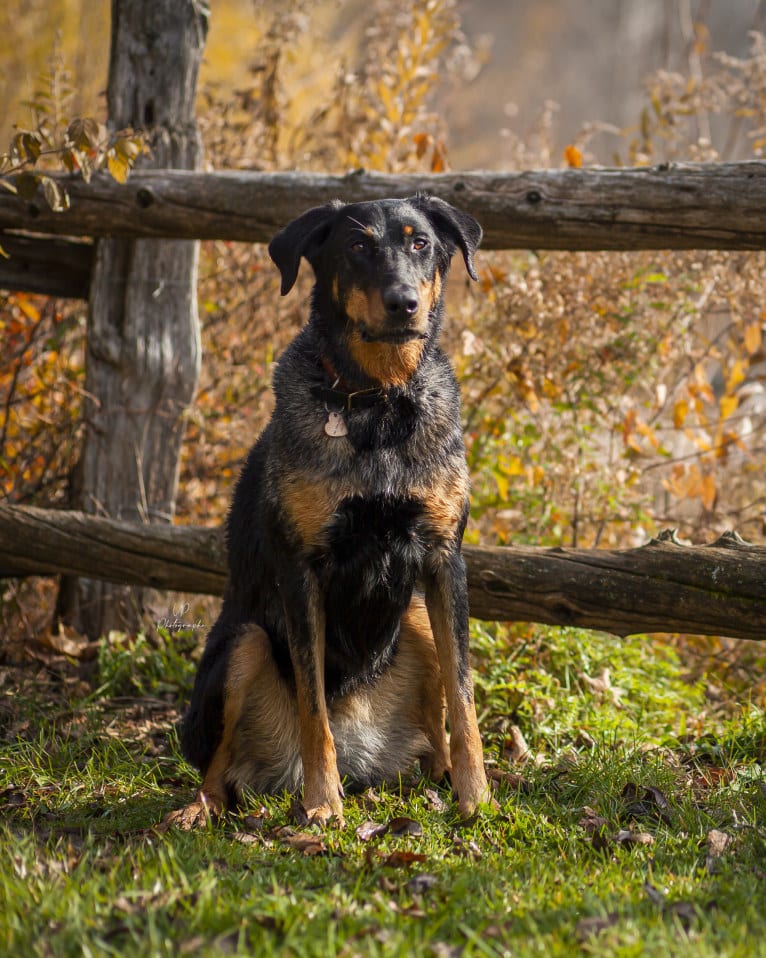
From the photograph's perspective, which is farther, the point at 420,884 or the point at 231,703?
the point at 231,703

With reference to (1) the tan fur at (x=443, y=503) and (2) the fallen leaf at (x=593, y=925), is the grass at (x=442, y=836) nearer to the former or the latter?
(2) the fallen leaf at (x=593, y=925)

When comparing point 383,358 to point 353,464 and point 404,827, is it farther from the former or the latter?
point 404,827

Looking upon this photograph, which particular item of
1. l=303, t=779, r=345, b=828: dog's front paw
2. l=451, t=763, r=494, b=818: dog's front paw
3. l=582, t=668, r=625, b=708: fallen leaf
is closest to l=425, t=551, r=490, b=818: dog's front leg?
l=451, t=763, r=494, b=818: dog's front paw

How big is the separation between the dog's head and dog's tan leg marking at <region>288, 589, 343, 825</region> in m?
0.86

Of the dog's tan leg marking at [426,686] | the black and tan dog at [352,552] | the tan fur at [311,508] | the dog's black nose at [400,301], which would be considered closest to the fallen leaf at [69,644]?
the black and tan dog at [352,552]

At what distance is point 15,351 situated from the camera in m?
5.54

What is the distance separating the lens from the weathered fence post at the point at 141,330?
468 centimetres

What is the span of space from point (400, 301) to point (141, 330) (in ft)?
6.56

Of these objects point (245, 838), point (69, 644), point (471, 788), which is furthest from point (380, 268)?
point (69, 644)

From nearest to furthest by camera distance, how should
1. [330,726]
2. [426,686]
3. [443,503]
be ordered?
[443,503], [330,726], [426,686]

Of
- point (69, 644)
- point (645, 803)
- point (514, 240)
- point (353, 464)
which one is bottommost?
point (645, 803)

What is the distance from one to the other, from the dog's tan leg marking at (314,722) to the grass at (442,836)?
0.44ft

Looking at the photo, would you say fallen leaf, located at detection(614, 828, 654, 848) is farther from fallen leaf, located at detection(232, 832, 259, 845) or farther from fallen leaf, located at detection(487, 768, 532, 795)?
fallen leaf, located at detection(232, 832, 259, 845)

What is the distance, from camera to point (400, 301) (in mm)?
3197
